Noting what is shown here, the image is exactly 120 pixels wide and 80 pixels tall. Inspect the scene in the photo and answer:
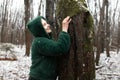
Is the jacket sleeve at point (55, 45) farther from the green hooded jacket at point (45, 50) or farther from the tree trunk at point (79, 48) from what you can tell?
the tree trunk at point (79, 48)

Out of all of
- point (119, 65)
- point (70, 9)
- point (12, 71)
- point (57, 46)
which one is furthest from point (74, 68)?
point (119, 65)

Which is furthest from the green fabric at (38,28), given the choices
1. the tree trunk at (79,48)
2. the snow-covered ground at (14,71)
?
the snow-covered ground at (14,71)

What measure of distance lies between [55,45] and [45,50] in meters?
0.15

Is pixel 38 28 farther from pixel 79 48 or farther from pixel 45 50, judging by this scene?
pixel 79 48

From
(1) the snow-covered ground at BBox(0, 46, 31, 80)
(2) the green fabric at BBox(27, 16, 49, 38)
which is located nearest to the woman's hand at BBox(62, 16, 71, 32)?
(2) the green fabric at BBox(27, 16, 49, 38)

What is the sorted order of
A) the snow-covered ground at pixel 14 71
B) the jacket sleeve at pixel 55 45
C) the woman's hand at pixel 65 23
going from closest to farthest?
the jacket sleeve at pixel 55 45
the woman's hand at pixel 65 23
the snow-covered ground at pixel 14 71

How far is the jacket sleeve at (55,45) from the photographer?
363 centimetres

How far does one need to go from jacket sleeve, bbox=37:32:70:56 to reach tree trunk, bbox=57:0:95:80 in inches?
7.0

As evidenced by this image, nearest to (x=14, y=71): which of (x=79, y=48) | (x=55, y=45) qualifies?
(x=79, y=48)

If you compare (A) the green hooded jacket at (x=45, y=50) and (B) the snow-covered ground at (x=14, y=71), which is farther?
(B) the snow-covered ground at (x=14, y=71)

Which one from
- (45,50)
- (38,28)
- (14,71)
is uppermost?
(38,28)

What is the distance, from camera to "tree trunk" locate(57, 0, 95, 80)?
12.6ft

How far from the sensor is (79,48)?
3.84 meters

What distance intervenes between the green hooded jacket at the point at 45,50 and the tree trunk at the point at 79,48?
0.50 feet
